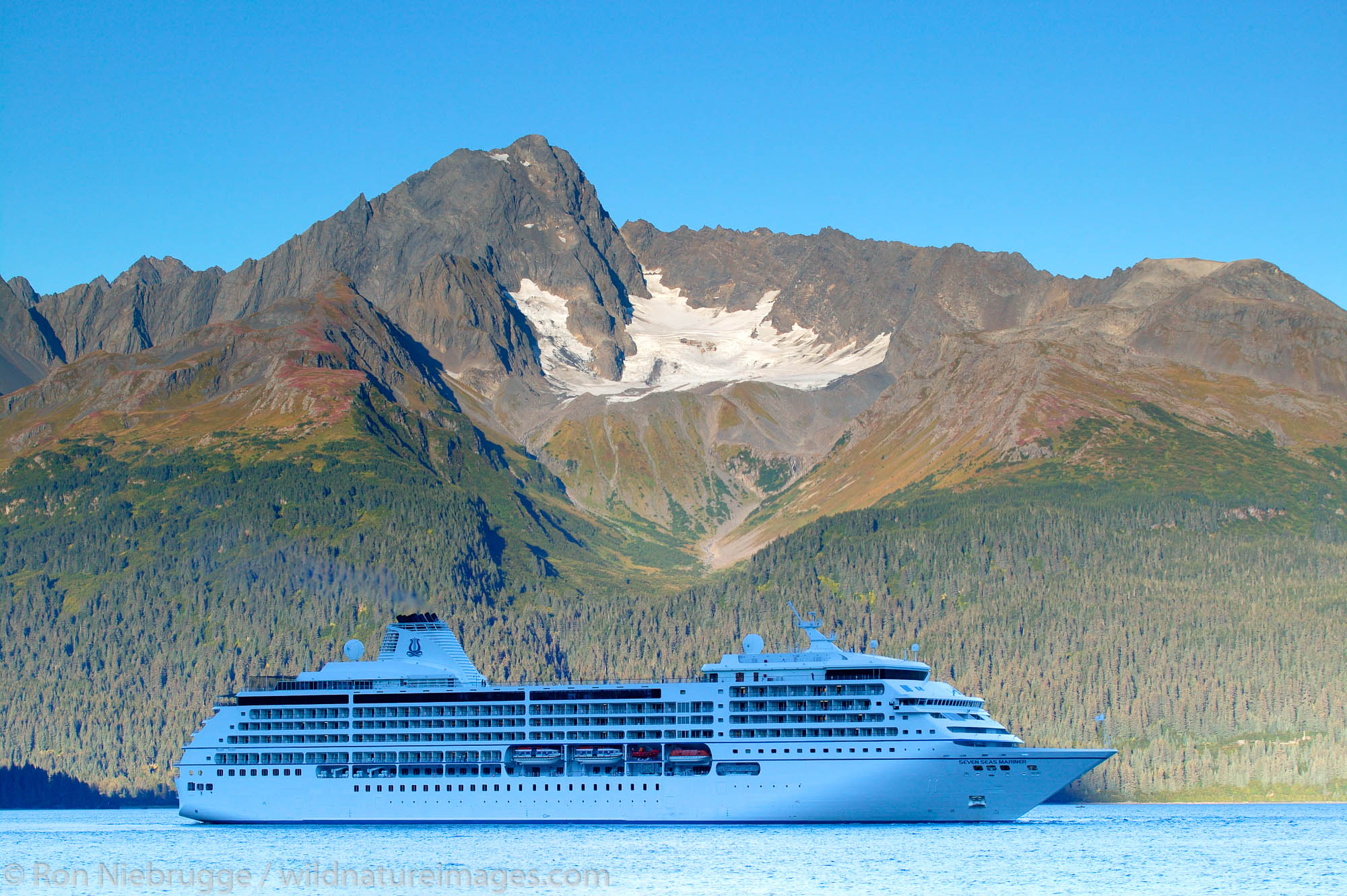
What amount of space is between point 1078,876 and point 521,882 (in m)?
39.6

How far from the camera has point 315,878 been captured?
378 feet

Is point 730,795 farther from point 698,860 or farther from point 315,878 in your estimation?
point 315,878

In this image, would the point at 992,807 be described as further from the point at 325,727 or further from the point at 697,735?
the point at 325,727

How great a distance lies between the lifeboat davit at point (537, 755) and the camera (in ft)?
482

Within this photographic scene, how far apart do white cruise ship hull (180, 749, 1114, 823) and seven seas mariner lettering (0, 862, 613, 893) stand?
26.0 m

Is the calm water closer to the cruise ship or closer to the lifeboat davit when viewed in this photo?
the cruise ship

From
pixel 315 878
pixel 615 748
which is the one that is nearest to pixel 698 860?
pixel 615 748

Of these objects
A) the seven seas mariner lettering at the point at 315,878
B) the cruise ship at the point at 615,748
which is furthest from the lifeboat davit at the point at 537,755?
the seven seas mariner lettering at the point at 315,878

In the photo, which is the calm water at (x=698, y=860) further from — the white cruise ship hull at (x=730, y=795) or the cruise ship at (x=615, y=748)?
the cruise ship at (x=615, y=748)

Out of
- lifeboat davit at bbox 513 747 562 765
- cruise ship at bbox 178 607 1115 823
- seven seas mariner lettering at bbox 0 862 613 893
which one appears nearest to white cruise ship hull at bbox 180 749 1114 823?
cruise ship at bbox 178 607 1115 823

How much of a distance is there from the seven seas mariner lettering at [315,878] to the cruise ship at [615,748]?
26539 mm

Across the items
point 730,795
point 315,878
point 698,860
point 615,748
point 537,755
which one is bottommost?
point 315,878

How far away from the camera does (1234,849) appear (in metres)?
137

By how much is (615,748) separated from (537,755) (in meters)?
7.35
